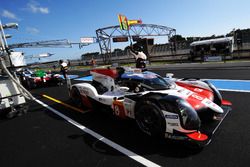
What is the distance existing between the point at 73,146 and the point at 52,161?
500 millimetres

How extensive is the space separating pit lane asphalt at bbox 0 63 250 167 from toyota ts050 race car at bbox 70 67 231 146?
0.27m

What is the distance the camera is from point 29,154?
3262mm

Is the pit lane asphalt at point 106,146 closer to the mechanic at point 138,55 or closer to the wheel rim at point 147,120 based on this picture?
the wheel rim at point 147,120

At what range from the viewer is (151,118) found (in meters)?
3.22

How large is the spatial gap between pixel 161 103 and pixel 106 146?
1282 millimetres

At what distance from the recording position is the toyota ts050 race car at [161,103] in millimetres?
2820

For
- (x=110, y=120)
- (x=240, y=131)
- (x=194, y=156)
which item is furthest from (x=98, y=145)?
(x=240, y=131)

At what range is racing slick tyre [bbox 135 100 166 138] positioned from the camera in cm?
303

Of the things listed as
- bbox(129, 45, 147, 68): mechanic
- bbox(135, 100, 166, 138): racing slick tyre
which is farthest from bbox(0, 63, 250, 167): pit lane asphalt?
bbox(129, 45, 147, 68): mechanic

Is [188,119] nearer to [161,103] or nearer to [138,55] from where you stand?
[161,103]

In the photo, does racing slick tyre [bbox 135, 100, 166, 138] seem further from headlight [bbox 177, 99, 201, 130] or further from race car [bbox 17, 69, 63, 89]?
race car [bbox 17, 69, 63, 89]

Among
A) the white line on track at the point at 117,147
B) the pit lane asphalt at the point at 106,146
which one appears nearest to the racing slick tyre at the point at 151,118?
the pit lane asphalt at the point at 106,146

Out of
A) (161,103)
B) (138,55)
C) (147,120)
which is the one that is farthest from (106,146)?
(138,55)

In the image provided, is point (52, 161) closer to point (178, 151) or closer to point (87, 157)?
point (87, 157)
